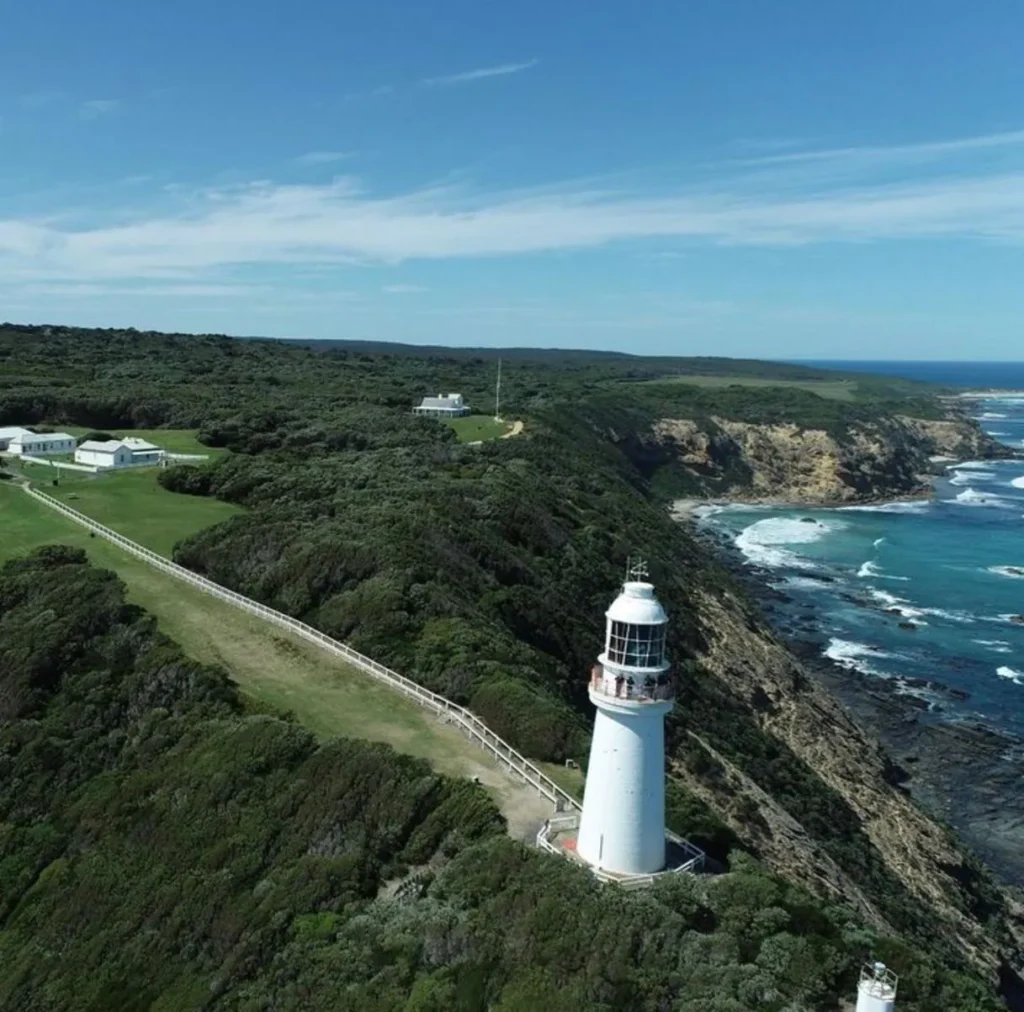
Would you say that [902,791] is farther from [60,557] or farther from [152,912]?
[60,557]

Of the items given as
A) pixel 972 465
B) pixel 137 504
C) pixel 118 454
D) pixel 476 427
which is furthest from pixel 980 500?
pixel 137 504

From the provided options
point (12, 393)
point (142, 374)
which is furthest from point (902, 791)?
point (142, 374)

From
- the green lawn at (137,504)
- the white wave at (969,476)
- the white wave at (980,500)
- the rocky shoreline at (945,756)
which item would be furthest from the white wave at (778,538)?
the green lawn at (137,504)

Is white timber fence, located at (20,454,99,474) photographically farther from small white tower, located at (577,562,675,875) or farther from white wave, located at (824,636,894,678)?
small white tower, located at (577,562,675,875)

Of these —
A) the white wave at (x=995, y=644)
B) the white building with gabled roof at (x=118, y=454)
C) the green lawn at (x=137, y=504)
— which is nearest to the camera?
the green lawn at (x=137, y=504)

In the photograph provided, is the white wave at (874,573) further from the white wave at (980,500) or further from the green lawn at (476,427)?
the white wave at (980,500)

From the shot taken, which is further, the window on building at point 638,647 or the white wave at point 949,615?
the white wave at point 949,615
